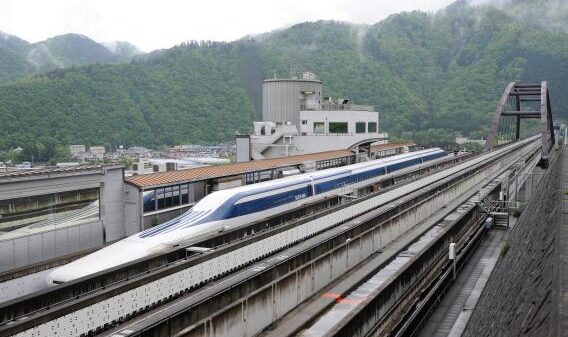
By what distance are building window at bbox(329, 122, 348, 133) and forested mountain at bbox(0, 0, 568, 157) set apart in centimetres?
5998

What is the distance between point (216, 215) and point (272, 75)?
13256cm

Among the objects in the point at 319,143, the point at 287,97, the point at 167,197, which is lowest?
the point at 167,197

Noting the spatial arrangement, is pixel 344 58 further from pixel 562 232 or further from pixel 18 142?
pixel 562 232

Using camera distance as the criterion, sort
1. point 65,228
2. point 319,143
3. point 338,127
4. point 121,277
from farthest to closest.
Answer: point 338,127 < point 319,143 < point 65,228 < point 121,277

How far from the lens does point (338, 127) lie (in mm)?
53844

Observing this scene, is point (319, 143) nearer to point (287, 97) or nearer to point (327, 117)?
point (327, 117)

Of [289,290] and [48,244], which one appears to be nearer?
[289,290]

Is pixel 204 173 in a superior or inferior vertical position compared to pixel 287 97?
inferior

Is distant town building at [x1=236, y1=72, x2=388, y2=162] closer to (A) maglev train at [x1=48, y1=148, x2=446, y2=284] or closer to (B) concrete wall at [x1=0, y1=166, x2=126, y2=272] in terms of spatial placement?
(A) maglev train at [x1=48, y1=148, x2=446, y2=284]

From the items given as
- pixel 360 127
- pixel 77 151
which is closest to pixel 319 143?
pixel 360 127

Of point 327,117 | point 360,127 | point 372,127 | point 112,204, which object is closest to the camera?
point 112,204

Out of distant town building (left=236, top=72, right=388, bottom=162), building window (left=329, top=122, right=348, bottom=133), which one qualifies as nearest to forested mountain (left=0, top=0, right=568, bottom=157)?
distant town building (left=236, top=72, right=388, bottom=162)

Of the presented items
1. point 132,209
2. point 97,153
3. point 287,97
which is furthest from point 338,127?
point 97,153

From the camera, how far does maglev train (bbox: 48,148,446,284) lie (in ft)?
55.7
